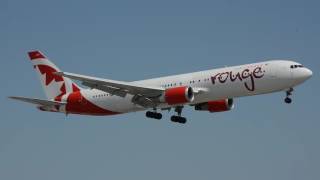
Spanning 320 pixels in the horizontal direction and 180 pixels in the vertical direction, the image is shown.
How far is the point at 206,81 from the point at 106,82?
932cm

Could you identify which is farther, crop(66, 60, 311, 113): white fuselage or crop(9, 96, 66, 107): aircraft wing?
crop(9, 96, 66, 107): aircraft wing

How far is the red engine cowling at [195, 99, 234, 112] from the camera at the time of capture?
76750mm

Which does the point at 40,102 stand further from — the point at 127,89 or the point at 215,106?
the point at 215,106

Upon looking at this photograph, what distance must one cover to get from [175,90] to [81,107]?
1253cm

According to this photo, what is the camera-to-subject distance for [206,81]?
70.0m

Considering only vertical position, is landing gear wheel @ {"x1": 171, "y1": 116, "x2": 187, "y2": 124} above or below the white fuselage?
below

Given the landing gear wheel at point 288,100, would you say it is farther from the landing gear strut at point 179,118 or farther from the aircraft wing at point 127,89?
the landing gear strut at point 179,118

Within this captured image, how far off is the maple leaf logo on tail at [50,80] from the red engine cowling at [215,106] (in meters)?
13.8

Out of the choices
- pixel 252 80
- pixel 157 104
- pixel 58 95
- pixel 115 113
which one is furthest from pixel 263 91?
pixel 58 95

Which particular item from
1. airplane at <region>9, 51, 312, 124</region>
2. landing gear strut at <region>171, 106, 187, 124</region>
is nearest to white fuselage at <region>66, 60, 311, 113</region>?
airplane at <region>9, 51, 312, 124</region>

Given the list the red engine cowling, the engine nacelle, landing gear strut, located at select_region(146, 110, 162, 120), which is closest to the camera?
the engine nacelle

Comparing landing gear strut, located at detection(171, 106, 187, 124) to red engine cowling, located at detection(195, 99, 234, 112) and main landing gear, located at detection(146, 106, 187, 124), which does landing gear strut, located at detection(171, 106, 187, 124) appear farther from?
red engine cowling, located at detection(195, 99, 234, 112)

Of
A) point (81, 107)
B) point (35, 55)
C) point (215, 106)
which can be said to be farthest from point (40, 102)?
point (215, 106)

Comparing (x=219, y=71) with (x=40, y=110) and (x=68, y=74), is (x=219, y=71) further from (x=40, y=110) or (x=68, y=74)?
(x=40, y=110)
